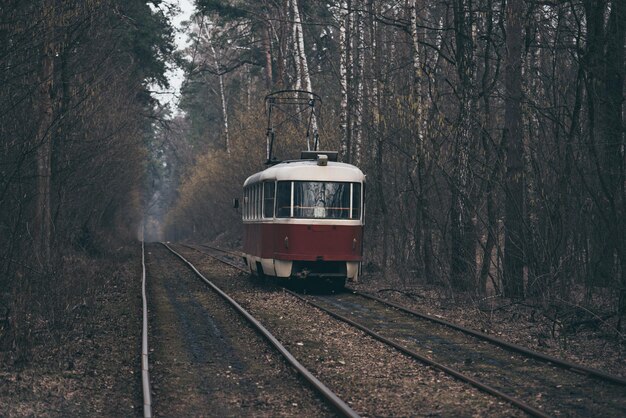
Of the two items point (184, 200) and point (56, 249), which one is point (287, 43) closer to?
point (56, 249)

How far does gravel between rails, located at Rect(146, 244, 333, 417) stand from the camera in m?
8.14

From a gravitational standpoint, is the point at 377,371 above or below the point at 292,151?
below

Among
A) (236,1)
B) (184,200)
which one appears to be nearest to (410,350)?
(236,1)

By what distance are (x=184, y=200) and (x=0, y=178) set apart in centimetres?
6250

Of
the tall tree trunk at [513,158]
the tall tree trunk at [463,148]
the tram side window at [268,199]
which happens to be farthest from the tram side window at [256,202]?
the tall tree trunk at [513,158]

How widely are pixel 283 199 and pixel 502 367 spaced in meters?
9.19

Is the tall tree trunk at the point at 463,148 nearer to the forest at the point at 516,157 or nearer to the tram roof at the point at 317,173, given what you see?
the forest at the point at 516,157

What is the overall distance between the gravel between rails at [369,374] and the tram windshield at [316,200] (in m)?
3.52

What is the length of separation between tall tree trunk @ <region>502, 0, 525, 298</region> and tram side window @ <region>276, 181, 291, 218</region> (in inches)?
189

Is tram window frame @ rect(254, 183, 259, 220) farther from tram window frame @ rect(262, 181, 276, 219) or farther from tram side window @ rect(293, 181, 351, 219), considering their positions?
tram side window @ rect(293, 181, 351, 219)

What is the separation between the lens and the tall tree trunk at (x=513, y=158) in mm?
15219

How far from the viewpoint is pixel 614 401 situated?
8.20 metres

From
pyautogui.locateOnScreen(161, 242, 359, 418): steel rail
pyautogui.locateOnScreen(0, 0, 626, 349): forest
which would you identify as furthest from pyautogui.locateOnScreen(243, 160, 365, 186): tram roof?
pyautogui.locateOnScreen(161, 242, 359, 418): steel rail

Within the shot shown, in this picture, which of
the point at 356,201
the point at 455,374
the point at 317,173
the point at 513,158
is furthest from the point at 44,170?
the point at 455,374
